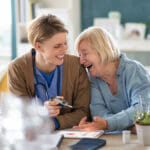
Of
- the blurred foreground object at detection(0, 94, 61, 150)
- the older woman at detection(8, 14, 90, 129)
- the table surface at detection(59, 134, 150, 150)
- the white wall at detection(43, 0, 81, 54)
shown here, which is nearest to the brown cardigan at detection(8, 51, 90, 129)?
the older woman at detection(8, 14, 90, 129)

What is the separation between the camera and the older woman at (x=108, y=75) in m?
1.72

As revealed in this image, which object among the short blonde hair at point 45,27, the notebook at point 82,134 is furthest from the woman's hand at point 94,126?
the short blonde hair at point 45,27

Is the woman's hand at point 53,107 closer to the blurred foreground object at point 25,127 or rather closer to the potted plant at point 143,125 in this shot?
the potted plant at point 143,125

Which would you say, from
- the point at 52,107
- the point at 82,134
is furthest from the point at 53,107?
the point at 82,134

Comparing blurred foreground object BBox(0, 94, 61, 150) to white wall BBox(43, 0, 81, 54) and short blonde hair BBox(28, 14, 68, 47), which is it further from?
white wall BBox(43, 0, 81, 54)

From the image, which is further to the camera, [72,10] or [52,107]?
→ [72,10]

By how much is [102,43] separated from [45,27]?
1.02 feet

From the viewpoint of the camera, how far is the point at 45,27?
1713mm

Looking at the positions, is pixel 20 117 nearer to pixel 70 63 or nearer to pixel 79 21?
pixel 70 63

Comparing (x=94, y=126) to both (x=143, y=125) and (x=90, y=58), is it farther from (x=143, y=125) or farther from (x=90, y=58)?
(x=90, y=58)

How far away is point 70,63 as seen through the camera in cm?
186

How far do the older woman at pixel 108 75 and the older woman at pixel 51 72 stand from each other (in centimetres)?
7

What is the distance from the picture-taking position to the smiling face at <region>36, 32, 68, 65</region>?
1.73 meters

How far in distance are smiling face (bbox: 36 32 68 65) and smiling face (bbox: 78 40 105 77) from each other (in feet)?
0.33
